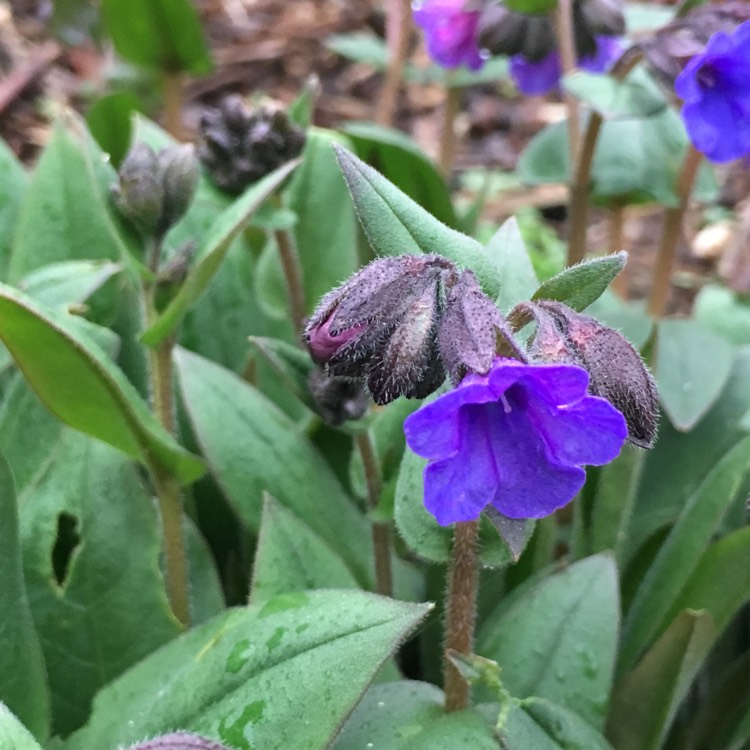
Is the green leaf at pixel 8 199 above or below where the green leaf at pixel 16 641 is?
above

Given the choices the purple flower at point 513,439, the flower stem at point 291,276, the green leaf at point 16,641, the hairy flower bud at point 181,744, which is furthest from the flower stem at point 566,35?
the hairy flower bud at point 181,744

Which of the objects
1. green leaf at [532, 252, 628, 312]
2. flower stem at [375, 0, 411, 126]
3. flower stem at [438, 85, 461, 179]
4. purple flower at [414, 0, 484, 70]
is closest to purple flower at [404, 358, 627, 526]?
green leaf at [532, 252, 628, 312]

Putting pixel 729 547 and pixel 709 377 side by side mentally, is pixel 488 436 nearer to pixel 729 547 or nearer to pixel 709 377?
pixel 729 547

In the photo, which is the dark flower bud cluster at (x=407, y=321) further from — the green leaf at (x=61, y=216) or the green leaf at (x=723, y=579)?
the green leaf at (x=61, y=216)

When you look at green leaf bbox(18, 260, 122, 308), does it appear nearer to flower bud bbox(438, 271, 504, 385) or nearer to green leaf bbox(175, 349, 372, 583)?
green leaf bbox(175, 349, 372, 583)

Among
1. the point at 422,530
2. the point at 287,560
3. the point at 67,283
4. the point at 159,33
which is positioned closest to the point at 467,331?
the point at 422,530

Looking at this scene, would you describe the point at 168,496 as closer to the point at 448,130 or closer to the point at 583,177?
the point at 583,177
